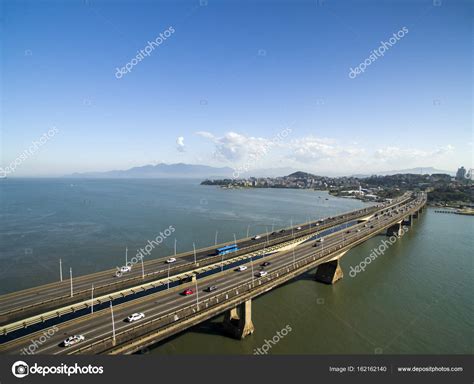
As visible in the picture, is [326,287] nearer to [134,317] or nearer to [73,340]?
[134,317]

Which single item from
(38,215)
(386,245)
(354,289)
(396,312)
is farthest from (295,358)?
(38,215)

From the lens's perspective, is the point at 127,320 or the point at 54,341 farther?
the point at 127,320

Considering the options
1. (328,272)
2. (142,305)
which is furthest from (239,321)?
(328,272)

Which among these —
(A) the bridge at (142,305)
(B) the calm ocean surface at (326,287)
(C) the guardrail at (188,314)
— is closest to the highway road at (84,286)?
(A) the bridge at (142,305)

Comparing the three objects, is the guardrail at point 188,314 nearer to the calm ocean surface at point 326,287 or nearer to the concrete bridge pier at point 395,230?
the calm ocean surface at point 326,287

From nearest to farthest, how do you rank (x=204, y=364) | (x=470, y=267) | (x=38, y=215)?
(x=204, y=364), (x=470, y=267), (x=38, y=215)

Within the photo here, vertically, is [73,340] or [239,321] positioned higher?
[73,340]

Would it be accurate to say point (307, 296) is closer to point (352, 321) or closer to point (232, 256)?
point (352, 321)
